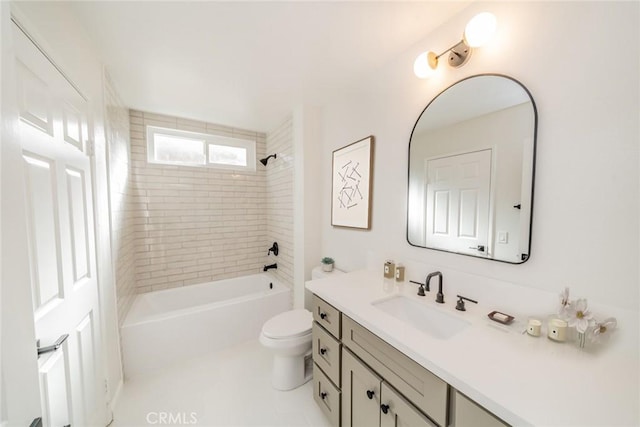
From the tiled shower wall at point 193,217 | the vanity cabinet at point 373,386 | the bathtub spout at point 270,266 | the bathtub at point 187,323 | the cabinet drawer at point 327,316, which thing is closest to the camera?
the vanity cabinet at point 373,386

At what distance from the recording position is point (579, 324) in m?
0.76

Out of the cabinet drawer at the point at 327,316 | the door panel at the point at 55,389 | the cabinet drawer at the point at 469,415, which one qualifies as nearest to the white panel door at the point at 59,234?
the door panel at the point at 55,389

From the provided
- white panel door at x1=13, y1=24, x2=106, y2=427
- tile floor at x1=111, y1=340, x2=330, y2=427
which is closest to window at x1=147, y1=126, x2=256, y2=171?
white panel door at x1=13, y1=24, x2=106, y2=427

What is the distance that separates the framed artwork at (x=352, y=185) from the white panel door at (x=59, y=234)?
1.71 m

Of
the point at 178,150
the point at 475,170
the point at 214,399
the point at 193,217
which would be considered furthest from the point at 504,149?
the point at 178,150

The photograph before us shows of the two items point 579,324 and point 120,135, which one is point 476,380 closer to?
point 579,324

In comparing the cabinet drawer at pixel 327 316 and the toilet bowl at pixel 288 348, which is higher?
the cabinet drawer at pixel 327 316

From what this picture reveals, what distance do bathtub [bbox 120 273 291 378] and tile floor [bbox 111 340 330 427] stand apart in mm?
120

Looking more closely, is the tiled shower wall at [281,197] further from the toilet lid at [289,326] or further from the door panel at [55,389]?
the door panel at [55,389]

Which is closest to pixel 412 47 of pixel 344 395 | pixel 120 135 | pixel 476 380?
pixel 476 380

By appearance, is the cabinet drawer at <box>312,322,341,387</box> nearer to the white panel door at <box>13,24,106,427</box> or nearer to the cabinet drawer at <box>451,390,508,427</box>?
the cabinet drawer at <box>451,390,508,427</box>

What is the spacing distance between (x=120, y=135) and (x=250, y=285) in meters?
2.21

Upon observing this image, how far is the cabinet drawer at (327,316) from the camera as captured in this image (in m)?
1.24

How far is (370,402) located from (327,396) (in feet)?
1.47
